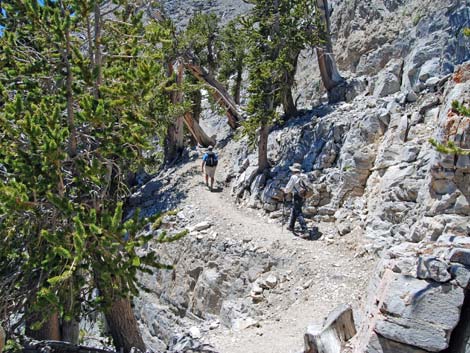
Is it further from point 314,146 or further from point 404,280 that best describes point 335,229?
point 404,280

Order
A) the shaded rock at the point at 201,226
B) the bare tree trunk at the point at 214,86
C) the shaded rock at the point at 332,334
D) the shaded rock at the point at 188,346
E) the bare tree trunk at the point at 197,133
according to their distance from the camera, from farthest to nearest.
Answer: the bare tree trunk at the point at 197,133 < the bare tree trunk at the point at 214,86 < the shaded rock at the point at 201,226 < the shaded rock at the point at 188,346 < the shaded rock at the point at 332,334

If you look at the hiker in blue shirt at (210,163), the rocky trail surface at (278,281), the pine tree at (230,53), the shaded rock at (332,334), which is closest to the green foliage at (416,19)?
the pine tree at (230,53)

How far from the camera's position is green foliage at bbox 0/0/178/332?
6.60 m

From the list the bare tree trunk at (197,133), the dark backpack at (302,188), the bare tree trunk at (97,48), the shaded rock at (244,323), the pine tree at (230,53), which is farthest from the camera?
the pine tree at (230,53)

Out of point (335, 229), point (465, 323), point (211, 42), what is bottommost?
point (335, 229)

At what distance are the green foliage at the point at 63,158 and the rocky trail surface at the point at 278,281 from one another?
371 centimetres

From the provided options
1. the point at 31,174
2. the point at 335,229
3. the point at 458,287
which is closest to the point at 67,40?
the point at 31,174

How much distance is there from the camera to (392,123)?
14.4 metres

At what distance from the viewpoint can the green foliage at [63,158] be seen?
21.7ft

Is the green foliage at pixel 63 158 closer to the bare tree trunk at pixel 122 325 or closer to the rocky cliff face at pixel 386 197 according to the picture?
the bare tree trunk at pixel 122 325

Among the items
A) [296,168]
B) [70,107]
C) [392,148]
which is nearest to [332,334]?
[70,107]

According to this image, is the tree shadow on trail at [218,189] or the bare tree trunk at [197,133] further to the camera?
the bare tree trunk at [197,133]

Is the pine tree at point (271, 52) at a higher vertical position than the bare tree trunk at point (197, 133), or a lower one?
higher

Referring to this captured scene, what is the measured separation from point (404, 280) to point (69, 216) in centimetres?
498
